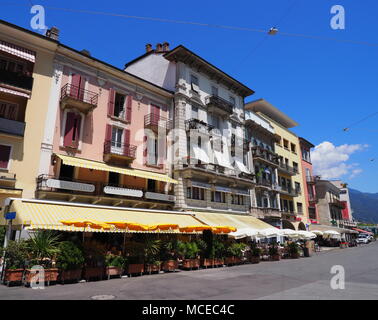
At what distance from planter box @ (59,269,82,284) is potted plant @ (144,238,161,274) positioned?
11.8 ft

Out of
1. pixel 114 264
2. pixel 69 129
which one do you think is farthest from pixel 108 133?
pixel 114 264

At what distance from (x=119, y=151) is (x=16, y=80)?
25.8ft

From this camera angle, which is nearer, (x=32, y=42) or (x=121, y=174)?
(x=32, y=42)

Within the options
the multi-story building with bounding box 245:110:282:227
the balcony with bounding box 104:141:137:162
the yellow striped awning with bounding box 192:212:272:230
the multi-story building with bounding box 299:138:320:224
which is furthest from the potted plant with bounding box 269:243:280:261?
the multi-story building with bounding box 299:138:320:224

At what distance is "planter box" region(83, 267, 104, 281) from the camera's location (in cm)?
1263

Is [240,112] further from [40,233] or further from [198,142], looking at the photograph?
[40,233]

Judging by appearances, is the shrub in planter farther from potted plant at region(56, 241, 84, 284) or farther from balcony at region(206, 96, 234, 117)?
balcony at region(206, 96, 234, 117)

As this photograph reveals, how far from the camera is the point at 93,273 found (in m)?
12.8

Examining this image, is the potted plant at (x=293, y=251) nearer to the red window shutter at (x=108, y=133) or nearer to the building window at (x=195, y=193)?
the building window at (x=195, y=193)

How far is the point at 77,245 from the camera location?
1273 centimetres

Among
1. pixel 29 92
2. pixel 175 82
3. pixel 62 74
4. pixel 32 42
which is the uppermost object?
pixel 175 82
